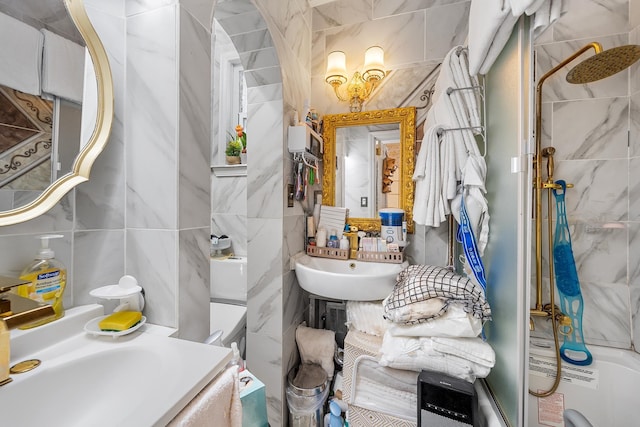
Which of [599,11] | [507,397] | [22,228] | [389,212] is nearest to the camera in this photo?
[22,228]

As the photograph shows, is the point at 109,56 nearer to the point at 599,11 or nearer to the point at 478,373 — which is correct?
the point at 478,373

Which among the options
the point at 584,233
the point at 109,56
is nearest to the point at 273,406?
the point at 109,56

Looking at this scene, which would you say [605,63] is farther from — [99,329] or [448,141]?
[99,329]

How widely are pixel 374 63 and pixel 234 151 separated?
3.65 feet

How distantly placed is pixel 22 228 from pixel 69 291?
205mm

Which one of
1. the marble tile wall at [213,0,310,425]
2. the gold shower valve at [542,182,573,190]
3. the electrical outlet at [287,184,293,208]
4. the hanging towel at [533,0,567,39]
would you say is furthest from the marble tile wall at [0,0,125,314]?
the gold shower valve at [542,182,573,190]

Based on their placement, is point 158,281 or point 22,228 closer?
point 22,228

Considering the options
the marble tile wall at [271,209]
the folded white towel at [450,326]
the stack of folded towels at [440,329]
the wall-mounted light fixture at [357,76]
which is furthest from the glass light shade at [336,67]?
the folded white towel at [450,326]

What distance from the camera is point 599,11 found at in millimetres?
1337

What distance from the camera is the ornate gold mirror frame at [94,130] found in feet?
2.07

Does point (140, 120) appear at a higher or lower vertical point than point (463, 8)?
lower

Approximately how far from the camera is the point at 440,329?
1025 millimetres

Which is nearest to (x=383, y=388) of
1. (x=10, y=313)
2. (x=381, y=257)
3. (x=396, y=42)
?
(x=381, y=257)

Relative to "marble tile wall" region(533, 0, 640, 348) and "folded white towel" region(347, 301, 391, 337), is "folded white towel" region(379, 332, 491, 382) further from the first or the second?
"marble tile wall" region(533, 0, 640, 348)
